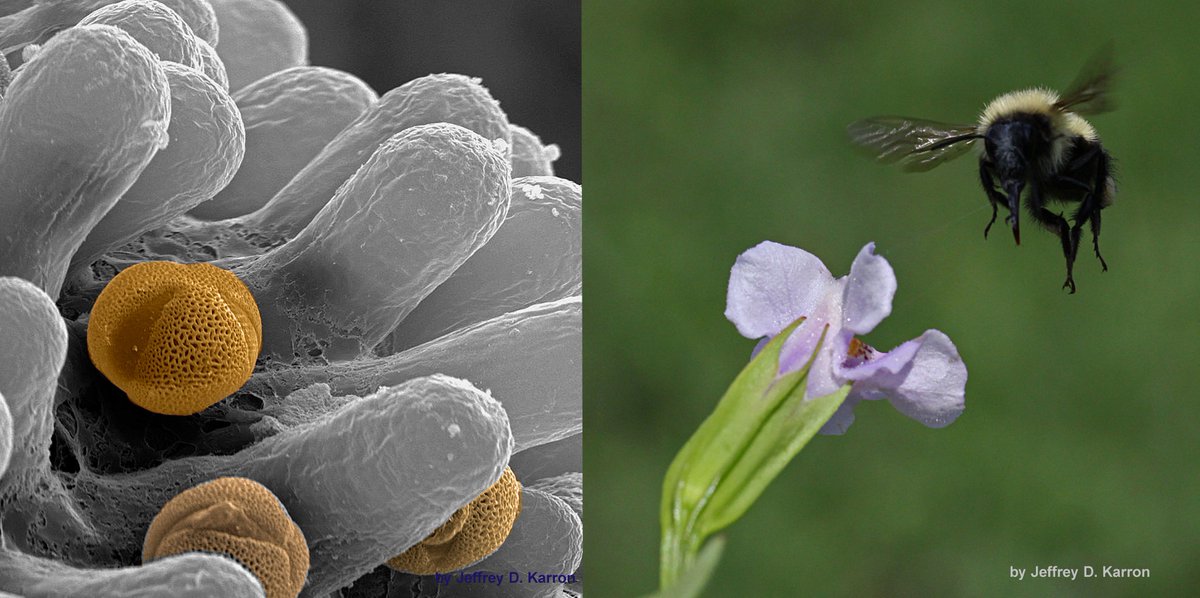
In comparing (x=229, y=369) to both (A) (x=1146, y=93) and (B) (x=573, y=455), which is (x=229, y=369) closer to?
(B) (x=573, y=455)

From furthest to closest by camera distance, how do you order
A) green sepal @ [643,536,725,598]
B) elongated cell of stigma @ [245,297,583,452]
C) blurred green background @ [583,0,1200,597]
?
1. blurred green background @ [583,0,1200,597]
2. elongated cell of stigma @ [245,297,583,452]
3. green sepal @ [643,536,725,598]

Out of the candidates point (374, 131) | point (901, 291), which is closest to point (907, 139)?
point (374, 131)

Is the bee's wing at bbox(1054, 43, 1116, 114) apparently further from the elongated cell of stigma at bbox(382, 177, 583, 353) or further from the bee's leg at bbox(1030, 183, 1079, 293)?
the elongated cell of stigma at bbox(382, 177, 583, 353)

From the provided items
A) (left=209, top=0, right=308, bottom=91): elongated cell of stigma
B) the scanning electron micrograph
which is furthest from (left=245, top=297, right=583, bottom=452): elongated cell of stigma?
(left=209, top=0, right=308, bottom=91): elongated cell of stigma

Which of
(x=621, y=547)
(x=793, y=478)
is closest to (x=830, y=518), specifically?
(x=793, y=478)

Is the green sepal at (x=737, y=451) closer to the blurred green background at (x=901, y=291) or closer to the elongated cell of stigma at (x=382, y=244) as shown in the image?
the elongated cell of stigma at (x=382, y=244)

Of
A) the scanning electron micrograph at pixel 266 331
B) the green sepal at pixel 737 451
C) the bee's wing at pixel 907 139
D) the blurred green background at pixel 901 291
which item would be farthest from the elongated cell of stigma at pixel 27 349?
the blurred green background at pixel 901 291
